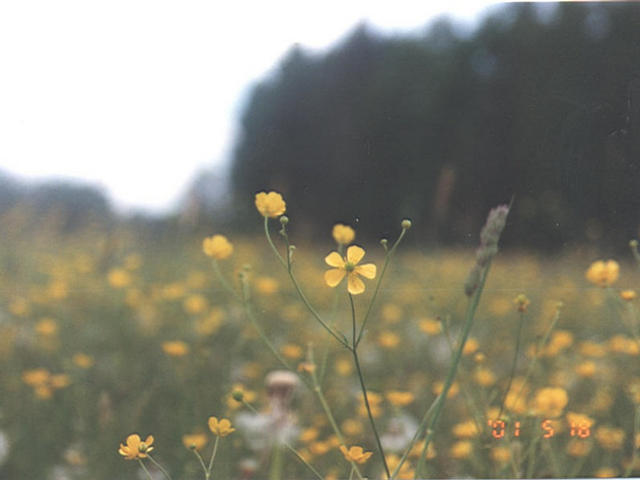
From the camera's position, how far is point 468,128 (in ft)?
4.06

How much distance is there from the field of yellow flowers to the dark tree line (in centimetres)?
6

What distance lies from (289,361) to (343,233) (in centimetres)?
38

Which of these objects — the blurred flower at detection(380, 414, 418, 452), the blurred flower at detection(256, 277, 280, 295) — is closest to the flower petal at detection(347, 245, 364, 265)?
the blurred flower at detection(380, 414, 418, 452)

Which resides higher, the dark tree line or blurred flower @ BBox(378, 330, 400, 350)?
the dark tree line

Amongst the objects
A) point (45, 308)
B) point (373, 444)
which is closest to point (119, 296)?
point (45, 308)

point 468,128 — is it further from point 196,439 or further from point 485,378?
point 196,439

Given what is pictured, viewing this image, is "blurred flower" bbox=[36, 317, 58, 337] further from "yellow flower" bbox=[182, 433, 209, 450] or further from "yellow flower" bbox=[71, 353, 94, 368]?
"yellow flower" bbox=[182, 433, 209, 450]

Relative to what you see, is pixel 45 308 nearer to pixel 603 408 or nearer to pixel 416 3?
pixel 416 3

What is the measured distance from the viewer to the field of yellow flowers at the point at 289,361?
1.17m

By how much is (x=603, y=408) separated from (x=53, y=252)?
1060 millimetres

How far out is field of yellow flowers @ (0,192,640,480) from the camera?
117 cm

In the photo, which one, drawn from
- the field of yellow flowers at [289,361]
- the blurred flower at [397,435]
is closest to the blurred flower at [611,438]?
the field of yellow flowers at [289,361]

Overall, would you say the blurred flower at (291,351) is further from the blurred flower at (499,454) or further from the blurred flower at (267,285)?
the blurred flower at (499,454)

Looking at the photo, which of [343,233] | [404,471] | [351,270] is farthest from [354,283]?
[404,471]
